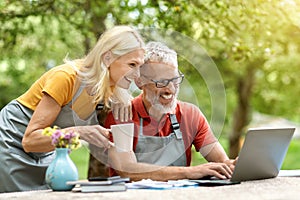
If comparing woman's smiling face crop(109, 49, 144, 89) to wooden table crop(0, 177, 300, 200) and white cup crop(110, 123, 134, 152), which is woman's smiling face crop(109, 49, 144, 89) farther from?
wooden table crop(0, 177, 300, 200)

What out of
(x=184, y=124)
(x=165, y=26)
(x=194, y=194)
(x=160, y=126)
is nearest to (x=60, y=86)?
(x=160, y=126)

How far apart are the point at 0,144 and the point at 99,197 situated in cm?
98

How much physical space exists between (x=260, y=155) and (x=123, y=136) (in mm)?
561

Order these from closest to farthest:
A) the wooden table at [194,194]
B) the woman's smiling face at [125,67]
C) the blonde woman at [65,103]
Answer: the wooden table at [194,194] < the blonde woman at [65,103] < the woman's smiling face at [125,67]

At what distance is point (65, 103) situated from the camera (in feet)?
9.47

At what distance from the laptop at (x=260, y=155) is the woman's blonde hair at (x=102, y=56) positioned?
0.57 meters

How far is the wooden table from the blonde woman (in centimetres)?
36

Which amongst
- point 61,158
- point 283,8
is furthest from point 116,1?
point 61,158

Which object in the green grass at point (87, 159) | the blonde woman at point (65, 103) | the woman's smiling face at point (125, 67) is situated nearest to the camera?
the blonde woman at point (65, 103)

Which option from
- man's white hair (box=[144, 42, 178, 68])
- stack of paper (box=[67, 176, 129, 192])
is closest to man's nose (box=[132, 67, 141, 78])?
man's white hair (box=[144, 42, 178, 68])

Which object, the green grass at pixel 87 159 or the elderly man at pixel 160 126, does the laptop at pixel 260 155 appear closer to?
the elderly man at pixel 160 126

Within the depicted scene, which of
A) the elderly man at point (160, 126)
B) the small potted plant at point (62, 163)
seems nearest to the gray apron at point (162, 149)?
the elderly man at point (160, 126)

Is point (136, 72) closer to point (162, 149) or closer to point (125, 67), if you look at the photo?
point (125, 67)

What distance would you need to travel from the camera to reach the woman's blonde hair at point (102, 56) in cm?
285
